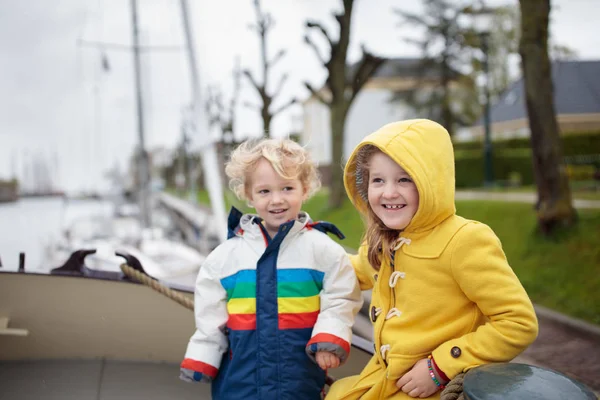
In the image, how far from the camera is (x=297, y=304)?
2141mm

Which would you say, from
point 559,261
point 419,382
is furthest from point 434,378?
point 559,261

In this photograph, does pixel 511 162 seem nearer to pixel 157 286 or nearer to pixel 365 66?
pixel 365 66

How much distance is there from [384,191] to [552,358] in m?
3.92

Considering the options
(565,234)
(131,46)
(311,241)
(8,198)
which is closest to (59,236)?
(8,198)

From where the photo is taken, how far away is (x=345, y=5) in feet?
48.0

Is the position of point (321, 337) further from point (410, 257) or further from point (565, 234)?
point (565, 234)

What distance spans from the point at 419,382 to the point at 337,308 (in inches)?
17.9

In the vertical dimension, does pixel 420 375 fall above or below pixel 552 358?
above

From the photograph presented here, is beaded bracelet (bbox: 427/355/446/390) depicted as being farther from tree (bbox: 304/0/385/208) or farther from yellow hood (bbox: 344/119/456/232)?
tree (bbox: 304/0/385/208)

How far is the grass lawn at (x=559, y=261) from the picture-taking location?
20.9 ft

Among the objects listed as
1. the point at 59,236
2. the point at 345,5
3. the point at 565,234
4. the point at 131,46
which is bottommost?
the point at 59,236

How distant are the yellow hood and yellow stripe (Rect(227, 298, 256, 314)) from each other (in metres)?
0.70

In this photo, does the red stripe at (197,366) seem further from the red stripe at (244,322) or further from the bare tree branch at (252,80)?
the bare tree branch at (252,80)

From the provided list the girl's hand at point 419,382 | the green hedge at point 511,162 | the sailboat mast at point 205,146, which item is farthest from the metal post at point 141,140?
the green hedge at point 511,162
